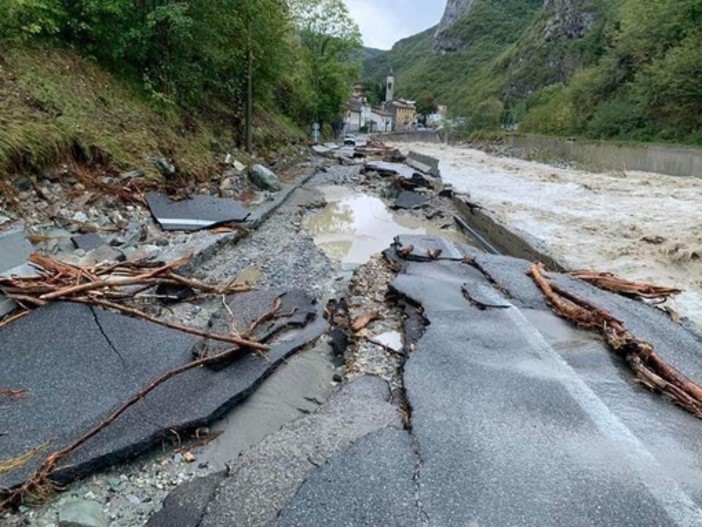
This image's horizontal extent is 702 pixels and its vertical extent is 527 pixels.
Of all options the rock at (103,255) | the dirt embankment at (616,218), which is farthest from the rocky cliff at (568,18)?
the rock at (103,255)

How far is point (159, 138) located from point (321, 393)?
7.63m

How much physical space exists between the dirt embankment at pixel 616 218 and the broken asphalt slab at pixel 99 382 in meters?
4.98

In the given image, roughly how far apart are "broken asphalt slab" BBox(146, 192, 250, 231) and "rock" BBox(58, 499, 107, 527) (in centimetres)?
518

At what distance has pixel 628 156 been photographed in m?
21.0

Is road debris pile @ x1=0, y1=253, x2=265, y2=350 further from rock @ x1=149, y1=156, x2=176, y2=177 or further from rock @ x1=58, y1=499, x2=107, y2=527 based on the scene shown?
rock @ x1=149, y1=156, x2=176, y2=177

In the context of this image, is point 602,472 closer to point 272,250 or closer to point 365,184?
point 272,250

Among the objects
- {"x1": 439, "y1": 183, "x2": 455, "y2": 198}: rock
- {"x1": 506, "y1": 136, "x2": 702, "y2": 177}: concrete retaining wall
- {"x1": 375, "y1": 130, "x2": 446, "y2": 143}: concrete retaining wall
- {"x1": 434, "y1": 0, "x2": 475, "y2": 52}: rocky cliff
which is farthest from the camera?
{"x1": 434, "y1": 0, "x2": 475, "y2": 52}: rocky cliff

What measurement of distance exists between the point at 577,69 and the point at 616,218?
5495 centimetres

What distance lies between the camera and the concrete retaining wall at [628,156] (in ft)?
56.5

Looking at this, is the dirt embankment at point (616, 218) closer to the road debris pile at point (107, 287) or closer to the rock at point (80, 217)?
the road debris pile at point (107, 287)

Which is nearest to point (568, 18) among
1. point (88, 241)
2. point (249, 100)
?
point (249, 100)

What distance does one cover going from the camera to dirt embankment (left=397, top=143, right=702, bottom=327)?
6.79 meters

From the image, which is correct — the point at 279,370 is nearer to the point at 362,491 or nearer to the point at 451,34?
the point at 362,491

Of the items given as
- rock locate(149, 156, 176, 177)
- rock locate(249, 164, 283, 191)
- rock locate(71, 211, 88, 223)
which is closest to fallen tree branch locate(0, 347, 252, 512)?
rock locate(71, 211, 88, 223)
